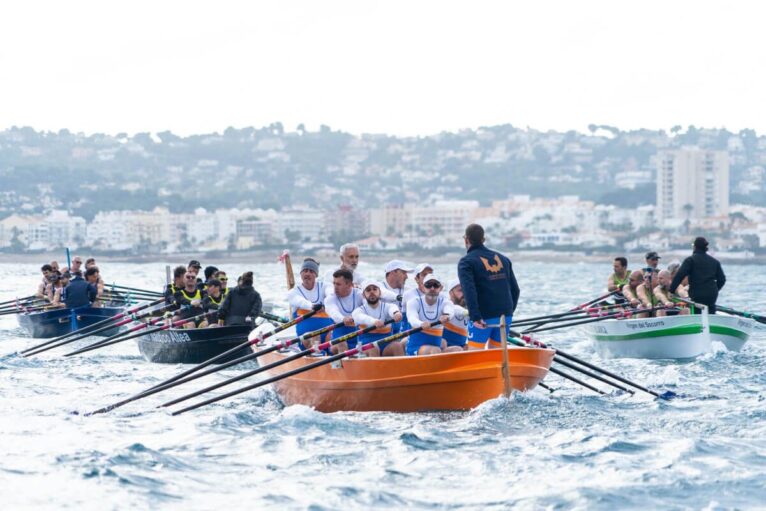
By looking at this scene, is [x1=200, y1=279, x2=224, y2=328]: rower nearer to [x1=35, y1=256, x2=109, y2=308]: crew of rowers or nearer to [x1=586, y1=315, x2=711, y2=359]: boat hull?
[x1=586, y1=315, x2=711, y2=359]: boat hull

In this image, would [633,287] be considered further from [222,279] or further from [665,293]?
[222,279]

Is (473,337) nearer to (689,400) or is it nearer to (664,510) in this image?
(689,400)

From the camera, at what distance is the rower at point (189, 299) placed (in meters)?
21.7

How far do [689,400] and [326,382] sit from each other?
432 centimetres

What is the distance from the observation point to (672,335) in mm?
20594

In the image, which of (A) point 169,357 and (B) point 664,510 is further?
(A) point 169,357

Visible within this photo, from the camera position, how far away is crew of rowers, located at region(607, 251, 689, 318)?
21.1 meters

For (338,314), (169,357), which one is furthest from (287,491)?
(169,357)

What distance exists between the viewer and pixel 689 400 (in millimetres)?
15891

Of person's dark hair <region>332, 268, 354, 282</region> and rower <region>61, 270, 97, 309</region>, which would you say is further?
rower <region>61, 270, 97, 309</region>

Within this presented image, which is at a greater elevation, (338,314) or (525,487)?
(338,314)

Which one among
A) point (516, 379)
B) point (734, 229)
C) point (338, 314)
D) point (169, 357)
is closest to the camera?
point (516, 379)

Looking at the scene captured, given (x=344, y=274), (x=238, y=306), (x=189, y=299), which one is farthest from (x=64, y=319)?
(x=344, y=274)

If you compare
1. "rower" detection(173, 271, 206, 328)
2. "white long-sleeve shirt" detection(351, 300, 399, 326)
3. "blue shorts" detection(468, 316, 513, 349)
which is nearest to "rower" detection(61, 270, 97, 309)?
"rower" detection(173, 271, 206, 328)
